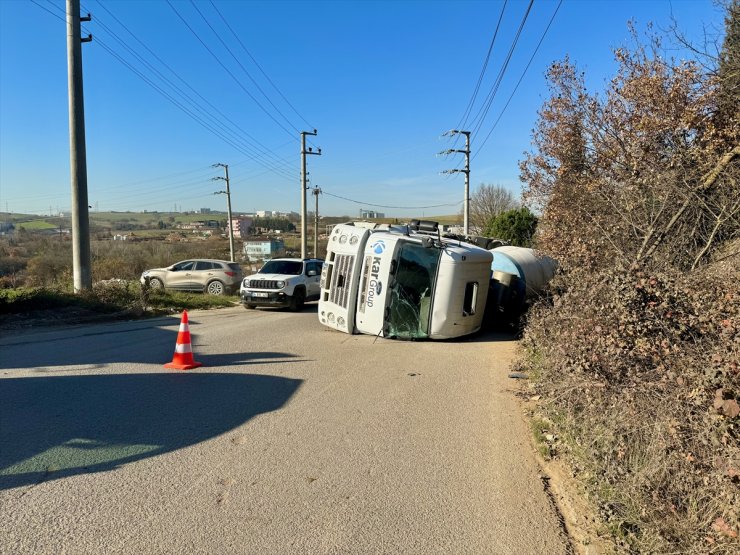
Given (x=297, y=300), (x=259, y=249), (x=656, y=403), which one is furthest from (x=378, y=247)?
(x=259, y=249)

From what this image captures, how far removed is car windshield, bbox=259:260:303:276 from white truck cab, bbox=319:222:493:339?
22.6 ft

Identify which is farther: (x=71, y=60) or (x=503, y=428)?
(x=71, y=60)

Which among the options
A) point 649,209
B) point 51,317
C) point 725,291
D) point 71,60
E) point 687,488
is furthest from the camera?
point 71,60

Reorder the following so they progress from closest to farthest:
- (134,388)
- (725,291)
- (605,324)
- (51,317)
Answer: (725,291), (605,324), (134,388), (51,317)

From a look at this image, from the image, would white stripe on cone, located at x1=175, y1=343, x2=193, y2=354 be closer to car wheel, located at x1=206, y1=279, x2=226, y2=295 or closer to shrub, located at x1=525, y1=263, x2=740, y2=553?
shrub, located at x1=525, y1=263, x2=740, y2=553

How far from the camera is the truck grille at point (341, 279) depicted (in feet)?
38.6

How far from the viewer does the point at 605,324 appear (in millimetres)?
4660

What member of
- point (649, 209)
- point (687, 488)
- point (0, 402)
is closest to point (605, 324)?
point (687, 488)

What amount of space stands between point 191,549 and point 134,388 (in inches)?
165

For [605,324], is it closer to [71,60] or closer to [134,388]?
[134,388]

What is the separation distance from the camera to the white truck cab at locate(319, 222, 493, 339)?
1120 cm

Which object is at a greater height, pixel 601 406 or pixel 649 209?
pixel 649 209

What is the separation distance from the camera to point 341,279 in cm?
1205

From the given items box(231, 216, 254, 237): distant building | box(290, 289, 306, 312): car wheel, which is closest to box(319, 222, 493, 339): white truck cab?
box(290, 289, 306, 312): car wheel
